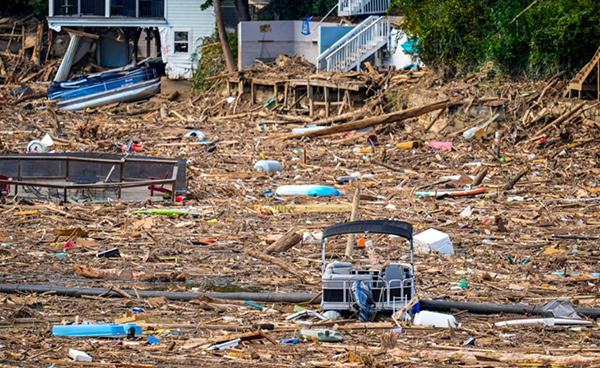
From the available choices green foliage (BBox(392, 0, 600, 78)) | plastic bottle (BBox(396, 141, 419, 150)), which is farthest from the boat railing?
plastic bottle (BBox(396, 141, 419, 150))

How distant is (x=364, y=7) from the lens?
40.6 metres

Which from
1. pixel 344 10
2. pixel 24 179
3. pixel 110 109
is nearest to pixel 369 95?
pixel 344 10

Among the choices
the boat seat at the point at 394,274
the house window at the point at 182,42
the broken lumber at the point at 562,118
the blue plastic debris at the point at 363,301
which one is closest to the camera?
the blue plastic debris at the point at 363,301

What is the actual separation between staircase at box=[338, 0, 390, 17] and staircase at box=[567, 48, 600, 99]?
1478cm

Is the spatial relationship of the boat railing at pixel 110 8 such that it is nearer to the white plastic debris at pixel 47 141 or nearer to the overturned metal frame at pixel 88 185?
the white plastic debris at pixel 47 141

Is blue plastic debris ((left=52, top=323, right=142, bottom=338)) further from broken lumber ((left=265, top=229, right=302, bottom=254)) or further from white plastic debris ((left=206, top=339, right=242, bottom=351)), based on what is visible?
broken lumber ((left=265, top=229, right=302, bottom=254))

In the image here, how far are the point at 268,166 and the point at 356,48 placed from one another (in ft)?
48.4

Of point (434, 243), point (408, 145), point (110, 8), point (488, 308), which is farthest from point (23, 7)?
point (488, 308)

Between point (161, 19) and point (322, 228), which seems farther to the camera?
point (161, 19)

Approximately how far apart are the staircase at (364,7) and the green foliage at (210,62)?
5060 mm

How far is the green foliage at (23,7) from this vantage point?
49.0 meters

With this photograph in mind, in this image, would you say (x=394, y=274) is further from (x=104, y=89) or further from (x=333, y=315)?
(x=104, y=89)

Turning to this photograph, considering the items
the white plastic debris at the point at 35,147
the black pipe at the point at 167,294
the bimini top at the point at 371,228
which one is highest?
the bimini top at the point at 371,228

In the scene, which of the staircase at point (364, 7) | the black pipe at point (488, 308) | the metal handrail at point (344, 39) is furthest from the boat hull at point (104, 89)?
the black pipe at point (488, 308)
